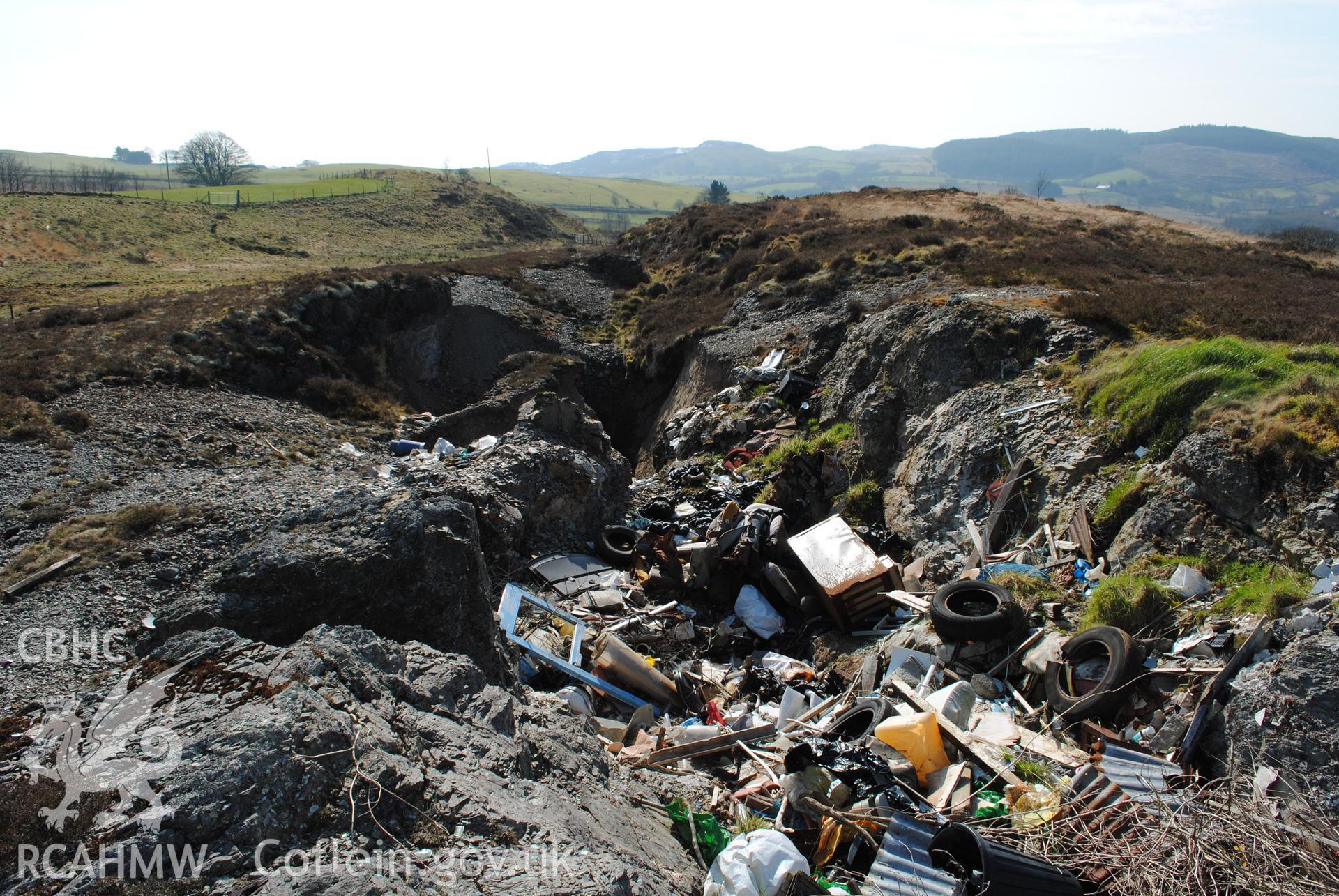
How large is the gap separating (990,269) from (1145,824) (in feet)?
49.5

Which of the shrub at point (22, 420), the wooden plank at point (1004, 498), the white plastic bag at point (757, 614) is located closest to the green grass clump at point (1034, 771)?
the wooden plank at point (1004, 498)

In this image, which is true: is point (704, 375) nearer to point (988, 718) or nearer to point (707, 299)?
point (707, 299)

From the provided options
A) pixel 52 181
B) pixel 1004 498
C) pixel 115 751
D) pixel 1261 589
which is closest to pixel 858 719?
pixel 1261 589

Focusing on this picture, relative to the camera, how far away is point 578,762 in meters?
4.90

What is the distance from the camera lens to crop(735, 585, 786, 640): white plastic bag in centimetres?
940

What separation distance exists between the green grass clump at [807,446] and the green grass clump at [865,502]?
1.21 metres

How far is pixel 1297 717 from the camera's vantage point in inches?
182

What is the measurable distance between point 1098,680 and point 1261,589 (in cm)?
160

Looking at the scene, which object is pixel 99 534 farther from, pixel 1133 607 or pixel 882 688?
pixel 1133 607

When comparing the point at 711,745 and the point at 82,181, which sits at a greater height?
the point at 82,181

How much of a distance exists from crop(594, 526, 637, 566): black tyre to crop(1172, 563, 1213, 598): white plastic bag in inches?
264

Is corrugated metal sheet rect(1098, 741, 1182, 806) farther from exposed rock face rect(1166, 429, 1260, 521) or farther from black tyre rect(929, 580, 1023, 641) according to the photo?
exposed rock face rect(1166, 429, 1260, 521)

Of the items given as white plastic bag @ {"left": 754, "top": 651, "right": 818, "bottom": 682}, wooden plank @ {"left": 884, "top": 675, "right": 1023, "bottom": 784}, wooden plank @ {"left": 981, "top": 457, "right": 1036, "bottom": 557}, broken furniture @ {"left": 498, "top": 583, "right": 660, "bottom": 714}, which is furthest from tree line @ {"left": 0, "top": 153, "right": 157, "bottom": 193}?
wooden plank @ {"left": 884, "top": 675, "right": 1023, "bottom": 784}

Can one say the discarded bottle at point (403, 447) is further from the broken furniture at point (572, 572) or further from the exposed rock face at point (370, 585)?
the exposed rock face at point (370, 585)
